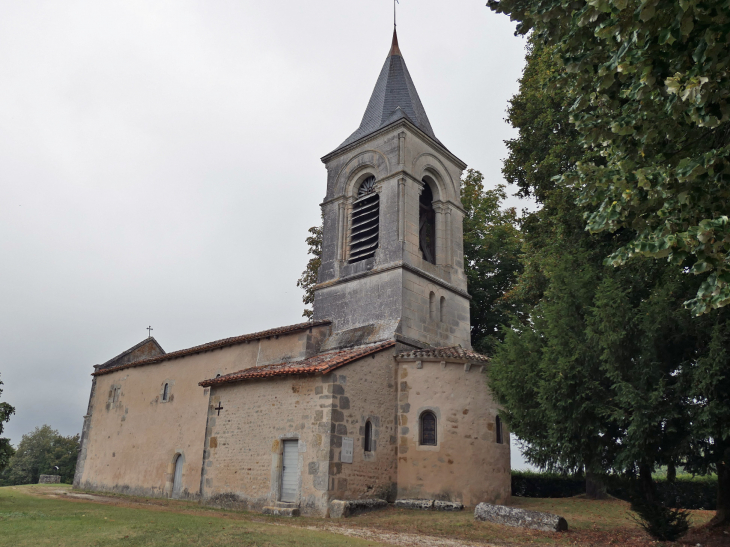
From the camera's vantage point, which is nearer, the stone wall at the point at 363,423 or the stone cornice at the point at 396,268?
the stone wall at the point at 363,423

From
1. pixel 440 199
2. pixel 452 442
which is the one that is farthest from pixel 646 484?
pixel 440 199

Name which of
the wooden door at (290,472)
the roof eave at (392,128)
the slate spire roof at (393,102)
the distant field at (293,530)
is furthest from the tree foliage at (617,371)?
the slate spire roof at (393,102)

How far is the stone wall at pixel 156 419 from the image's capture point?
58.9ft

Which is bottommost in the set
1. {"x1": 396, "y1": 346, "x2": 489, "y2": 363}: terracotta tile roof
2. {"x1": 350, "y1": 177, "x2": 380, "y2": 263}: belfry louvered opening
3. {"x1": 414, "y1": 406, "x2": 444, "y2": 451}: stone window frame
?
{"x1": 414, "y1": 406, "x2": 444, "y2": 451}: stone window frame

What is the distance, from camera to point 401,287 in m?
16.8

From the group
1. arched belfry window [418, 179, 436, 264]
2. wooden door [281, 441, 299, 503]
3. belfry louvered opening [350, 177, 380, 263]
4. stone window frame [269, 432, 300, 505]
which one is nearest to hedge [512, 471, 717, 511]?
stone window frame [269, 432, 300, 505]

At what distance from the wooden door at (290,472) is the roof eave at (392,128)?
10.6 m

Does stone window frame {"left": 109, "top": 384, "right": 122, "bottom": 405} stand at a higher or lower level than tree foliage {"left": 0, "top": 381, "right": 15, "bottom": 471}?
higher

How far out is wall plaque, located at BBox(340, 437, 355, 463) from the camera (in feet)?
44.7

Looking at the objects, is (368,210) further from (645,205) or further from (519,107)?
(645,205)

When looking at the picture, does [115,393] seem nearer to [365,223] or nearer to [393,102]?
[365,223]

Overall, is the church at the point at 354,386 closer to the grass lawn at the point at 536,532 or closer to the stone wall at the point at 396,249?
the stone wall at the point at 396,249

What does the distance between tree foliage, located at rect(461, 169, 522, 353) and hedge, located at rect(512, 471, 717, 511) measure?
521cm

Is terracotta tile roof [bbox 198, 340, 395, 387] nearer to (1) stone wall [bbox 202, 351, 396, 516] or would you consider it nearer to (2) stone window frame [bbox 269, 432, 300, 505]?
(1) stone wall [bbox 202, 351, 396, 516]
